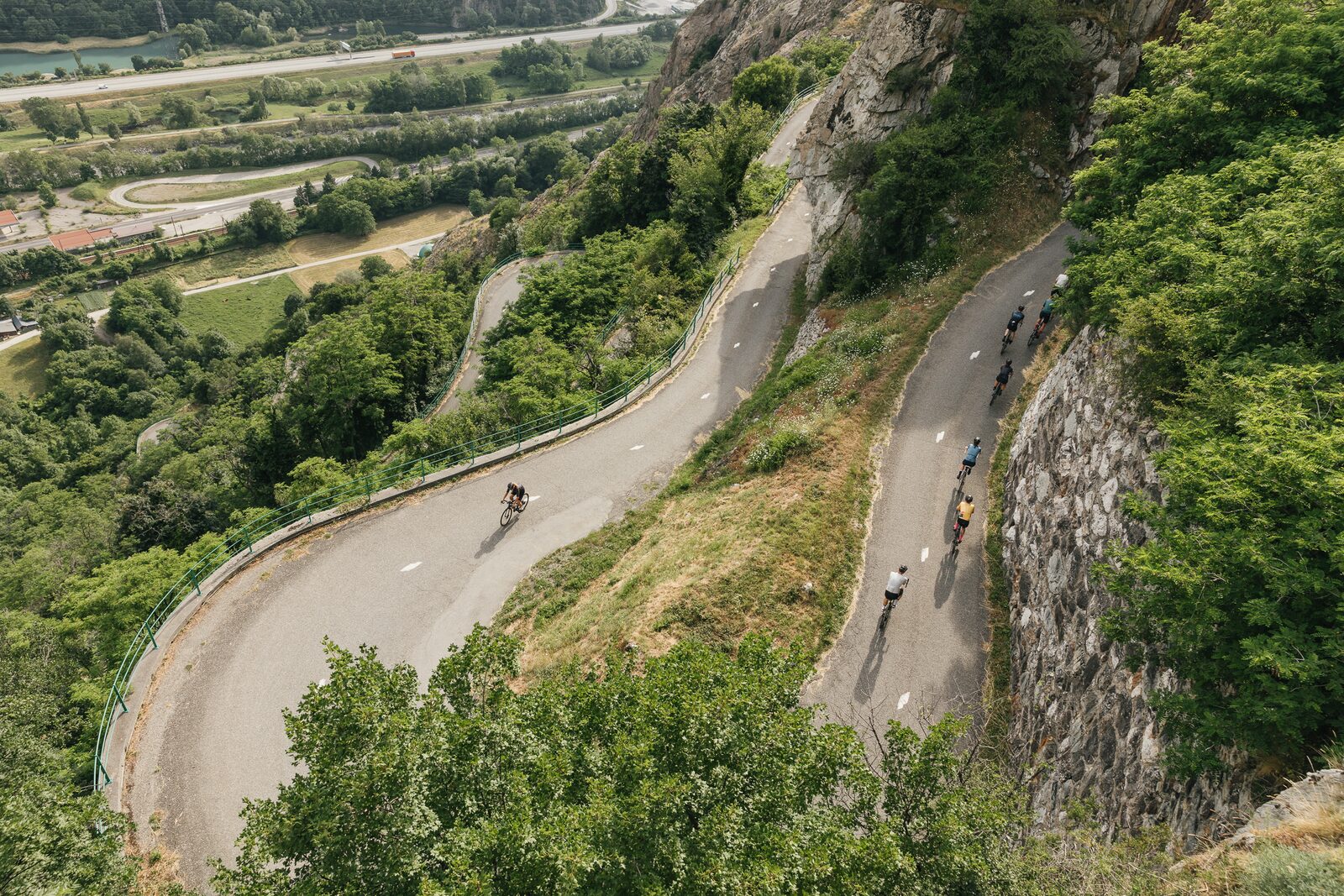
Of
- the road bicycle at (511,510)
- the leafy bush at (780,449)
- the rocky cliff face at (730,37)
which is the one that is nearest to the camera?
the leafy bush at (780,449)

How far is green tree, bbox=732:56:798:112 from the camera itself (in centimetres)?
5378

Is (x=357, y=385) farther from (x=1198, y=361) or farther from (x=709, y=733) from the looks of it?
(x=1198, y=361)

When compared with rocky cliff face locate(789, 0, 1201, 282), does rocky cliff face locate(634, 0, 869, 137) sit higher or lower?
higher

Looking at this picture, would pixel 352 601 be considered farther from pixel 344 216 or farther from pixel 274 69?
pixel 274 69

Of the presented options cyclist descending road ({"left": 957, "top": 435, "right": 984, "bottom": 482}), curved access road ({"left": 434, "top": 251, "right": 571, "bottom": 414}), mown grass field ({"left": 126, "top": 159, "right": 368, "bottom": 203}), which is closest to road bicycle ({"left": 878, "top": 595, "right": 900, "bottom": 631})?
cyclist descending road ({"left": 957, "top": 435, "right": 984, "bottom": 482})

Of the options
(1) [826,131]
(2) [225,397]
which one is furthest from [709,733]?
(2) [225,397]

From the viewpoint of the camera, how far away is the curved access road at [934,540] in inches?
643

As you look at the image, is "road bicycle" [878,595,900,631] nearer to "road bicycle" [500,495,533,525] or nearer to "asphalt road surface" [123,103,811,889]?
"asphalt road surface" [123,103,811,889]

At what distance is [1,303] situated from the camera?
9356cm

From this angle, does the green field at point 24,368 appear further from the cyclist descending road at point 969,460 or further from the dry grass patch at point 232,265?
the cyclist descending road at point 969,460

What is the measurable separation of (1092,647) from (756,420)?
537 inches

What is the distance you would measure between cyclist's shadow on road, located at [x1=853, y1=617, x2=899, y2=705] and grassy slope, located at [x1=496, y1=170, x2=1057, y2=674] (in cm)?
99

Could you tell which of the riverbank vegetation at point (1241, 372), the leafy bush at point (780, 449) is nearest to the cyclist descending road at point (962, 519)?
the leafy bush at point (780, 449)

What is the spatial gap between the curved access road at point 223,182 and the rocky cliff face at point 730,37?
7329 centimetres
